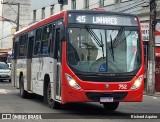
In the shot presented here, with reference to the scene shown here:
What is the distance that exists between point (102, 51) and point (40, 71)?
391cm

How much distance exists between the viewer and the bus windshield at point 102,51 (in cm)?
1277

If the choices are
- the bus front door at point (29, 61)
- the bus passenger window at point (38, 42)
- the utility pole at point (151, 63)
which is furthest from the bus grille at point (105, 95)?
the utility pole at point (151, 63)

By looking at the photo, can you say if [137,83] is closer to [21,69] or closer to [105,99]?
[105,99]

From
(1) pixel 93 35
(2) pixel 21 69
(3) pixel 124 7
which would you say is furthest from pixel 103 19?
(3) pixel 124 7

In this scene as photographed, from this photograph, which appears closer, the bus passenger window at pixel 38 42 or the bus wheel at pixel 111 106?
the bus wheel at pixel 111 106

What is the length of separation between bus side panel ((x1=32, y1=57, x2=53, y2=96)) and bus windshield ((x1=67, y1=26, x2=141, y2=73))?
175 centimetres

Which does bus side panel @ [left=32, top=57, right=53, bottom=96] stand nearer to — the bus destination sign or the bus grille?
the bus destination sign

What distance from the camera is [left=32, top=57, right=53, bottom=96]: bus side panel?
14.6 m

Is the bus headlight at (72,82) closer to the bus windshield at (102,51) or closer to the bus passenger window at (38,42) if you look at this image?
the bus windshield at (102,51)

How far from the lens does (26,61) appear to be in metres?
18.7

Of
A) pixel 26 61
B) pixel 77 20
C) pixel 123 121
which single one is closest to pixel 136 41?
pixel 77 20

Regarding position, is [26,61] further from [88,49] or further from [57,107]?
[88,49]

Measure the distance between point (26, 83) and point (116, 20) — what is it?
6870mm

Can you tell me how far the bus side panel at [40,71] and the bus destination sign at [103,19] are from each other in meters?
1.94
